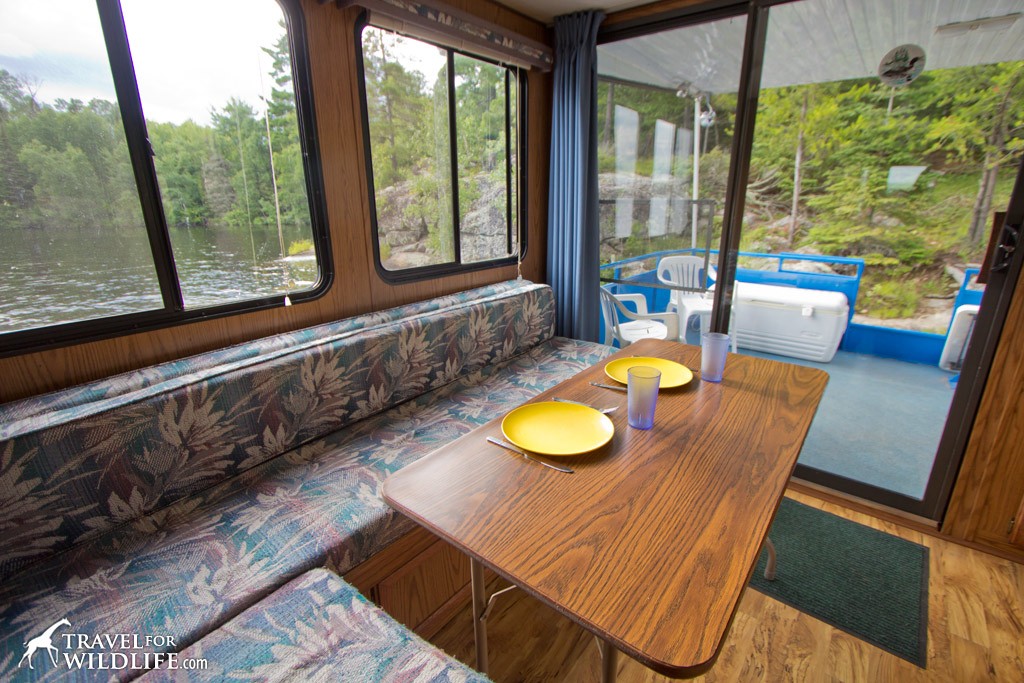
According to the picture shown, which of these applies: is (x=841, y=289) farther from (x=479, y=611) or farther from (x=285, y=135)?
(x=285, y=135)

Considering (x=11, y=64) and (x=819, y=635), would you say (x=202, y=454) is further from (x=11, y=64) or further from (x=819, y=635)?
(x=819, y=635)

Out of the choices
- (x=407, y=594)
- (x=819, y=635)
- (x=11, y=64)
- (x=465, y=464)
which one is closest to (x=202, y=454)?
(x=407, y=594)

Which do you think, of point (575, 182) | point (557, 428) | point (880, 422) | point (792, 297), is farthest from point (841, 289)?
point (557, 428)

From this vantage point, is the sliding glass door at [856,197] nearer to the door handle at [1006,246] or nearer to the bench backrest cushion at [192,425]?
the door handle at [1006,246]

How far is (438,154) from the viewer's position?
2.27 m

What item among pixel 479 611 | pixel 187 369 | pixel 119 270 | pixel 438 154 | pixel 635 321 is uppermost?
pixel 438 154

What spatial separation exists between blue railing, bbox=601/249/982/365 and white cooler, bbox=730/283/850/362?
76mm

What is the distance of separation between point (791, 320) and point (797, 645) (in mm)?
2648

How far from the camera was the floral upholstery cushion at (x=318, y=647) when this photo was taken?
861mm

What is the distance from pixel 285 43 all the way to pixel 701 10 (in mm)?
1851

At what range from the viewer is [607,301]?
2998 mm

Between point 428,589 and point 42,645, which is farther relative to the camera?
point 428,589

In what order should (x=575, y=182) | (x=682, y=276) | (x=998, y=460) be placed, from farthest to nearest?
(x=575, y=182) < (x=682, y=276) < (x=998, y=460)

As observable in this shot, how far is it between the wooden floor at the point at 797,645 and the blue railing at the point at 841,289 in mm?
1770
